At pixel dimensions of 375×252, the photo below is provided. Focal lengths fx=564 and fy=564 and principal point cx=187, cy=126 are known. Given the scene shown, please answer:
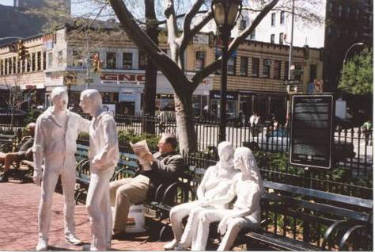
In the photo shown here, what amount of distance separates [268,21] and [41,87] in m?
26.5

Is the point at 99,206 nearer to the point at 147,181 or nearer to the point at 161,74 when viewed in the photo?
the point at 147,181

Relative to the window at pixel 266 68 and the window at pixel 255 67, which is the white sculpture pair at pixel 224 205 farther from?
the window at pixel 266 68

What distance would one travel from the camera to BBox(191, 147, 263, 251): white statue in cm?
567

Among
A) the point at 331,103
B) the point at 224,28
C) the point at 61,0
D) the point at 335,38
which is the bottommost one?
the point at 331,103

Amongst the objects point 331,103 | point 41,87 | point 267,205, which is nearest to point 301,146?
point 331,103

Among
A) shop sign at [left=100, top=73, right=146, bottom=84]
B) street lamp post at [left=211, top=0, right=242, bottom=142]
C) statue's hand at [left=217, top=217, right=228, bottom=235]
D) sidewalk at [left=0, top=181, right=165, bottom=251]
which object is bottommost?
sidewalk at [left=0, top=181, right=165, bottom=251]

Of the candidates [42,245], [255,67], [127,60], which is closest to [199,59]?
[127,60]

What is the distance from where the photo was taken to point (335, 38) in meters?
55.0

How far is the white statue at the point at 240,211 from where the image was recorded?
18.6ft

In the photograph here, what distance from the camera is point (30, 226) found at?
7695 millimetres

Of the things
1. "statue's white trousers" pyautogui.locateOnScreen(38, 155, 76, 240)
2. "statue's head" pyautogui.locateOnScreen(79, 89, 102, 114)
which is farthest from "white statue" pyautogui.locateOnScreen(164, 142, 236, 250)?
"statue's head" pyautogui.locateOnScreen(79, 89, 102, 114)

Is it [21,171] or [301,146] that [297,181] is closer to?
[301,146]

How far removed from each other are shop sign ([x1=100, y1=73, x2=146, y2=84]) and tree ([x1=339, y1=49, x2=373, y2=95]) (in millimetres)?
16632

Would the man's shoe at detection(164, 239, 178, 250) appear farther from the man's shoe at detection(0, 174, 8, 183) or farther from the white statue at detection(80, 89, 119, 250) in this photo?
the man's shoe at detection(0, 174, 8, 183)
